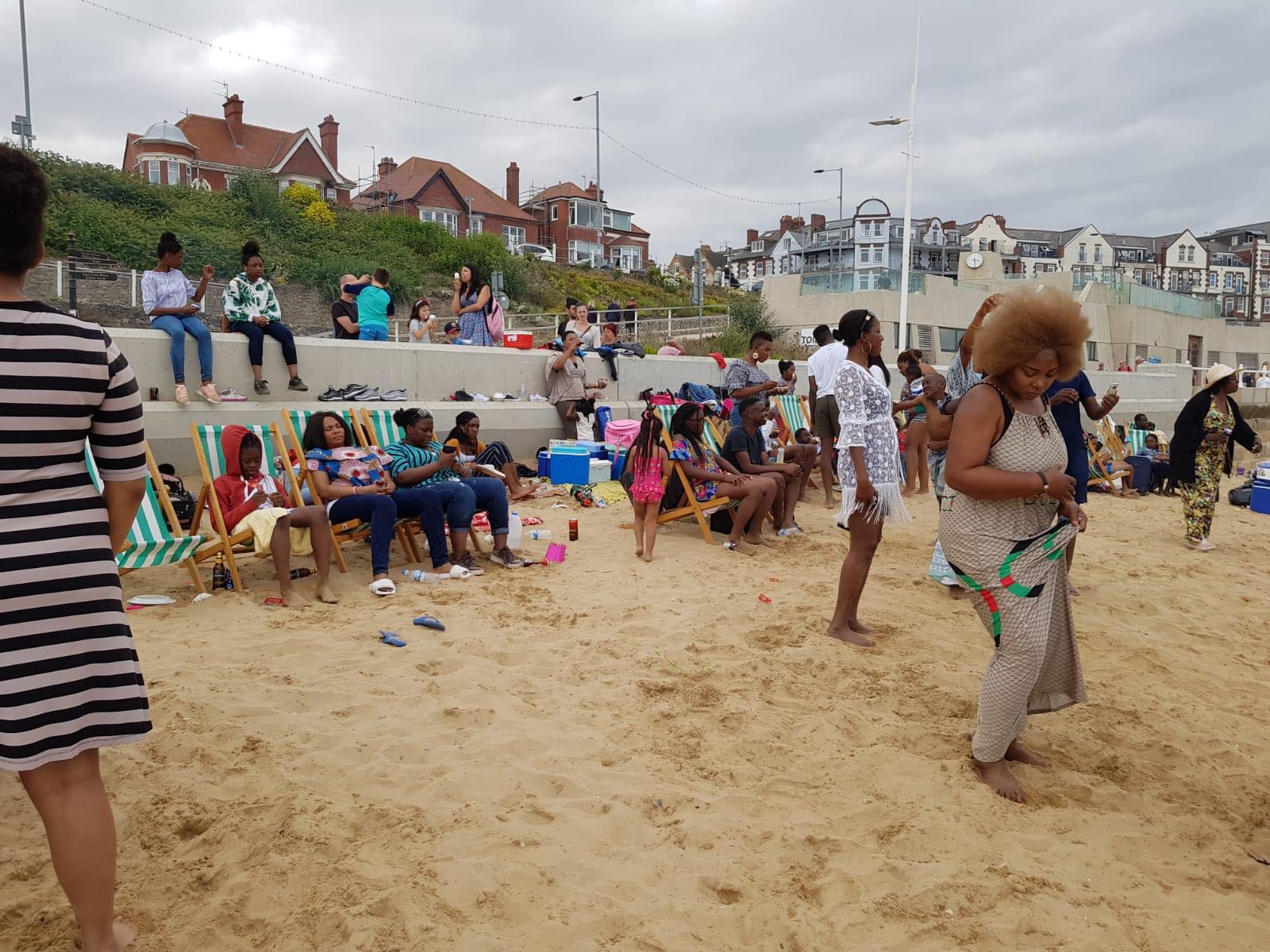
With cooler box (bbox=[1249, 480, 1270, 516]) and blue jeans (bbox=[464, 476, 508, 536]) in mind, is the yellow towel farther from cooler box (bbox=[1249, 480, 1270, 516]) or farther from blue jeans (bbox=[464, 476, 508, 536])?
cooler box (bbox=[1249, 480, 1270, 516])

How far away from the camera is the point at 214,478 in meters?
5.59

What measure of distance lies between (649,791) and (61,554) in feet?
6.49

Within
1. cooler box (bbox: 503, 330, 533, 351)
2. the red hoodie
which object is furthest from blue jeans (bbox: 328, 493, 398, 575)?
cooler box (bbox: 503, 330, 533, 351)

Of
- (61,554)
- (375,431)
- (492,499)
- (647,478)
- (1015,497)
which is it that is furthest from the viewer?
(375,431)

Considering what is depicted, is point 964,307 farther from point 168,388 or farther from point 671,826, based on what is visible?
point 671,826

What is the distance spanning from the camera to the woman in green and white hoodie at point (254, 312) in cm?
780

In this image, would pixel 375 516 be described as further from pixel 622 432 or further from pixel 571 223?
pixel 571 223

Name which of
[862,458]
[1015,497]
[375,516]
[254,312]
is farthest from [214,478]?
[1015,497]

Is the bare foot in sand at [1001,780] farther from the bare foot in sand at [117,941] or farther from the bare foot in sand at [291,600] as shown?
the bare foot in sand at [291,600]

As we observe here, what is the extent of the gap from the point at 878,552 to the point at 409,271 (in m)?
25.0

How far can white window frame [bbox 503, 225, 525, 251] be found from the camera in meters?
50.2

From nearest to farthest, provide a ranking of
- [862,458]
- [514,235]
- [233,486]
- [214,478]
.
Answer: [862,458], [233,486], [214,478], [514,235]

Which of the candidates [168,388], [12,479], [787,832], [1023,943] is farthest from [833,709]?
[168,388]

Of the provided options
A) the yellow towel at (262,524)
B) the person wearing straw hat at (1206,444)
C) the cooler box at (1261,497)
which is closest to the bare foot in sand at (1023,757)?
the yellow towel at (262,524)
